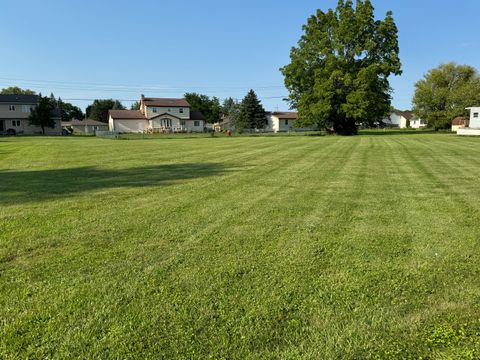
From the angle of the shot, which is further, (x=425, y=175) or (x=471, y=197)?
(x=425, y=175)

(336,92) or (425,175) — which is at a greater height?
(336,92)

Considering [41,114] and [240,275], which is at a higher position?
[41,114]

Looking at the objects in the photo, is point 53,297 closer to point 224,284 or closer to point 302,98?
point 224,284

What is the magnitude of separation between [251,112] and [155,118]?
57.7 feet

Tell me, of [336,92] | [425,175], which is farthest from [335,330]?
[336,92]

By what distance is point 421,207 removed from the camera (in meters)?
6.11

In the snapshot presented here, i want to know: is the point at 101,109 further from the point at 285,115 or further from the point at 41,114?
the point at 41,114

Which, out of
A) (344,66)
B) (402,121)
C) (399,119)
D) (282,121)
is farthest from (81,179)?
(399,119)

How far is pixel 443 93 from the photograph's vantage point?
2203 inches

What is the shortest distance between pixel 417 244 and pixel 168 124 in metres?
62.0

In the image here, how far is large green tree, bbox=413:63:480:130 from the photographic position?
175 feet

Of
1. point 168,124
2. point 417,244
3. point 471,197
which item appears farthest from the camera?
point 168,124

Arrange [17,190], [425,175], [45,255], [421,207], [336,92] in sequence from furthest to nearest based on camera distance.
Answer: [336,92] → [425,175] → [17,190] → [421,207] → [45,255]

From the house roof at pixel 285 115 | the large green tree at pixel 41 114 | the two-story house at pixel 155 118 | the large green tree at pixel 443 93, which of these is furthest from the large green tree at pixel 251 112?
the large green tree at pixel 41 114
